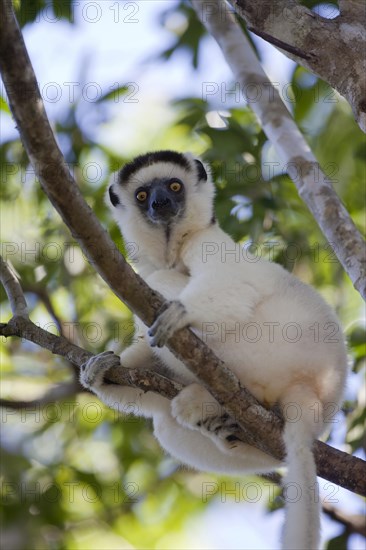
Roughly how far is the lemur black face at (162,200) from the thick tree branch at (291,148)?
0.76 meters

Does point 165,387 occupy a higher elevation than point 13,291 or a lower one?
lower

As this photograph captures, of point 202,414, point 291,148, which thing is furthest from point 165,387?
point 291,148

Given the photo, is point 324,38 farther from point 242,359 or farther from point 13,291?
point 13,291

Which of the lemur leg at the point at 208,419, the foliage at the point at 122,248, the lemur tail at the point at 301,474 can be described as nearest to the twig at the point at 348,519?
the foliage at the point at 122,248

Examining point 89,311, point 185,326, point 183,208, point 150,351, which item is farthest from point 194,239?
point 89,311

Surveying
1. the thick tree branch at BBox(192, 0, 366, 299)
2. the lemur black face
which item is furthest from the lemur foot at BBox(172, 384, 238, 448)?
the lemur black face

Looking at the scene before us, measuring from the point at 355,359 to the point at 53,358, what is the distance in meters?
3.03

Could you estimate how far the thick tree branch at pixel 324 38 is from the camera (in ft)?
11.8

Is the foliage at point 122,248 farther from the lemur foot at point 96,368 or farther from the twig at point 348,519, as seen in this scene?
the lemur foot at point 96,368

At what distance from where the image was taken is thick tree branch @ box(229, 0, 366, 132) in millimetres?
3600

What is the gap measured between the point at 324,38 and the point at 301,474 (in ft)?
7.00

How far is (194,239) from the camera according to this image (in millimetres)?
4871

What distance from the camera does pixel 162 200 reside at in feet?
16.9

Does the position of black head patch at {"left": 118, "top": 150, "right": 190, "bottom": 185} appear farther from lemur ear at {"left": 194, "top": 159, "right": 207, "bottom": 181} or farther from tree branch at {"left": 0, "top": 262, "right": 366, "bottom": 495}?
tree branch at {"left": 0, "top": 262, "right": 366, "bottom": 495}
